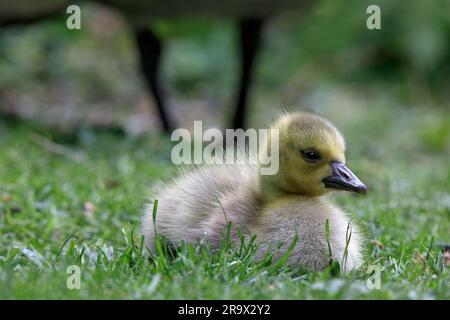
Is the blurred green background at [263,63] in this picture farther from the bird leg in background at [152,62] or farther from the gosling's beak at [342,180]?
the gosling's beak at [342,180]

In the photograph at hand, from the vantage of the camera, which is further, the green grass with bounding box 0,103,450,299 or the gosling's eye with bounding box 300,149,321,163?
the gosling's eye with bounding box 300,149,321,163

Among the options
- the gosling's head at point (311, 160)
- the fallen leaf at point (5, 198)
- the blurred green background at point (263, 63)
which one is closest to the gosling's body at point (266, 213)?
the gosling's head at point (311, 160)

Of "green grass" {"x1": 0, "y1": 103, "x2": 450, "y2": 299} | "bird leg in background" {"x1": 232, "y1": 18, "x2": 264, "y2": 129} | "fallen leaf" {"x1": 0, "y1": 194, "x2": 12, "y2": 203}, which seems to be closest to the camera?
"green grass" {"x1": 0, "y1": 103, "x2": 450, "y2": 299}

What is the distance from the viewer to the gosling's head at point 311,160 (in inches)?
95.6

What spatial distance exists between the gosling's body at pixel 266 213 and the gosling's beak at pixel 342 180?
0.02 meters

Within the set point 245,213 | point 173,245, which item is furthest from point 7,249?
point 245,213

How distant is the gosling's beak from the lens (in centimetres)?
240

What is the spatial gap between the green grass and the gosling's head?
26 centimetres

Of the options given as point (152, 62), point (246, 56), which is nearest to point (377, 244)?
point (246, 56)

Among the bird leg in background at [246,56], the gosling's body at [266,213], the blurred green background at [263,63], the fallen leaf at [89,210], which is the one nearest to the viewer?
the gosling's body at [266,213]

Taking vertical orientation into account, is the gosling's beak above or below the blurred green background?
below

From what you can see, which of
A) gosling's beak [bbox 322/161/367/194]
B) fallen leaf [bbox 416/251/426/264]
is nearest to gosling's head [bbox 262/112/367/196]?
gosling's beak [bbox 322/161/367/194]

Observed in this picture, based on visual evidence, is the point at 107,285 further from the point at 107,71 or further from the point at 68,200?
the point at 107,71

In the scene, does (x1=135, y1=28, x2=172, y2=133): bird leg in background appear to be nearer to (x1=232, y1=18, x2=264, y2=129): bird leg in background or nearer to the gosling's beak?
(x1=232, y1=18, x2=264, y2=129): bird leg in background
